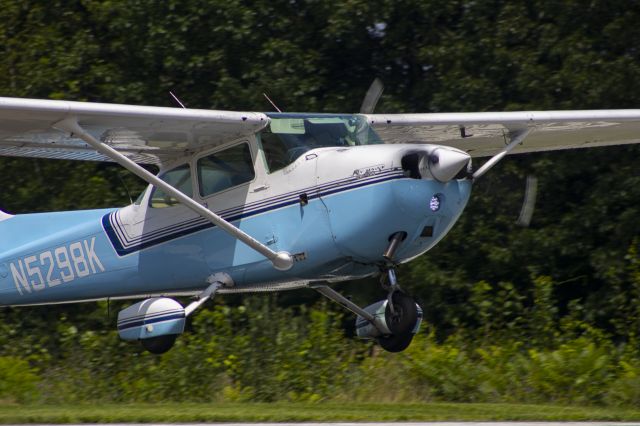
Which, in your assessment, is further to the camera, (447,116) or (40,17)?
(40,17)

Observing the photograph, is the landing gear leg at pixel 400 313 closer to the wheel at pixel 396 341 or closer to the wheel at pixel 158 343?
the wheel at pixel 396 341

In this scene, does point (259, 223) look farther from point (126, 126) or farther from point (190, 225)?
point (126, 126)

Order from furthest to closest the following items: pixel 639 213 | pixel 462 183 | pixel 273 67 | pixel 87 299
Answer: pixel 273 67
pixel 639 213
pixel 87 299
pixel 462 183

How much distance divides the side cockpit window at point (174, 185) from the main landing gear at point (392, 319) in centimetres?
154

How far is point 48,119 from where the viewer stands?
964 cm

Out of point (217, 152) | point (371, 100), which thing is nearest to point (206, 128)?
point (217, 152)

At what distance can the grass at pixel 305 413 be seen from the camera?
32.4 feet

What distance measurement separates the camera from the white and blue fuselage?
9.29 metres

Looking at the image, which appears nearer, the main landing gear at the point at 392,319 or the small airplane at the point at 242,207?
the small airplane at the point at 242,207

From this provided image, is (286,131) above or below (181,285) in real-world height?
above

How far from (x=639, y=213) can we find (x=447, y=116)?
615 cm

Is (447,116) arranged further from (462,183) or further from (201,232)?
Answer: (201,232)

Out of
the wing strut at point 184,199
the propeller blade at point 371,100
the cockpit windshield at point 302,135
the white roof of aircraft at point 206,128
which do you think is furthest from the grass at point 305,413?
the propeller blade at point 371,100

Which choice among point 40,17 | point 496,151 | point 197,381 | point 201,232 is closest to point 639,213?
point 496,151
